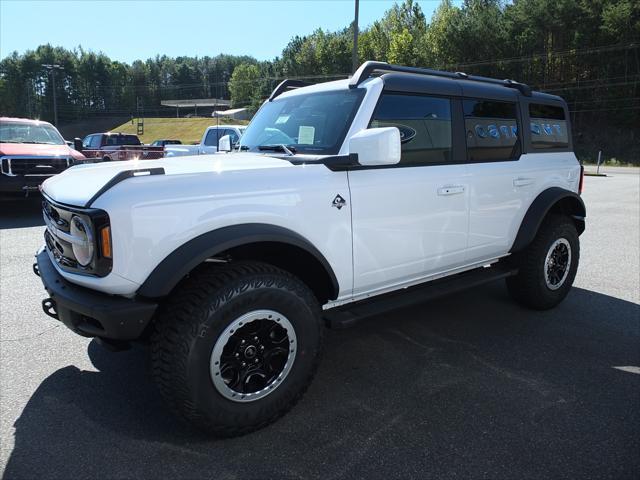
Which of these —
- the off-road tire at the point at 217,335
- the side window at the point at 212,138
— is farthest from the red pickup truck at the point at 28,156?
the off-road tire at the point at 217,335

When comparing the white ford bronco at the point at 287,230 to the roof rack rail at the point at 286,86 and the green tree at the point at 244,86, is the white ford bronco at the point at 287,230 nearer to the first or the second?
the roof rack rail at the point at 286,86

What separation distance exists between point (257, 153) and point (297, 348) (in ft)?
4.95

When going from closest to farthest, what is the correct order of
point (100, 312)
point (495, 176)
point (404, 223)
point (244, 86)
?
point (100, 312) → point (404, 223) → point (495, 176) → point (244, 86)

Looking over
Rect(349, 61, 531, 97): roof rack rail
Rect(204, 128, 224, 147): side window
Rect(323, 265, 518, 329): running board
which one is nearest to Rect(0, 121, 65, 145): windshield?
Rect(204, 128, 224, 147): side window

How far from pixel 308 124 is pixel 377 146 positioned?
85 cm

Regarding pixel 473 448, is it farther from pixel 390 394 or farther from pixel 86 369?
pixel 86 369

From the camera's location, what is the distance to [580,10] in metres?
52.8

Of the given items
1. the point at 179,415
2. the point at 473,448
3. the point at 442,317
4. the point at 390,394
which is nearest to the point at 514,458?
the point at 473,448

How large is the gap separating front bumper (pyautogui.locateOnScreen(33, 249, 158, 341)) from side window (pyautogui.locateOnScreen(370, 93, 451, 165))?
6.24 ft

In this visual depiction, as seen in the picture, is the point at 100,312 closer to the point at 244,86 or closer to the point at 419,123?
the point at 419,123

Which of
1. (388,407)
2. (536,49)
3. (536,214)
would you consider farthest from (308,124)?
(536,49)

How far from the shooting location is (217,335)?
2.47 metres

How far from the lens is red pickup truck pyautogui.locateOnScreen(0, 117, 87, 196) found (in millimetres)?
8914

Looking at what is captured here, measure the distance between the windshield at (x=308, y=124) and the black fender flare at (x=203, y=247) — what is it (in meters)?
0.78
